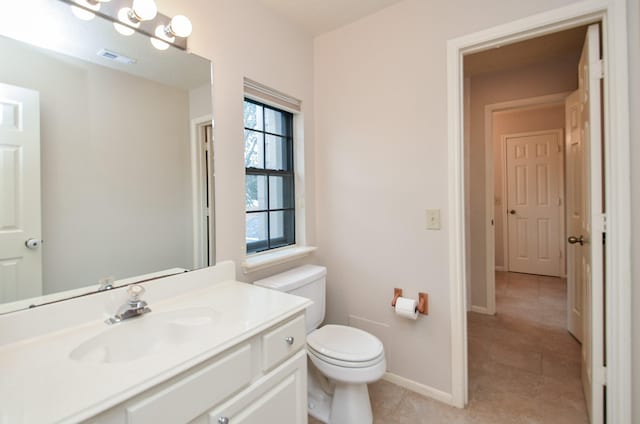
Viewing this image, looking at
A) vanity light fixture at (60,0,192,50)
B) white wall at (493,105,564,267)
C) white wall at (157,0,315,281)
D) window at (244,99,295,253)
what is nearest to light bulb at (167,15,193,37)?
vanity light fixture at (60,0,192,50)

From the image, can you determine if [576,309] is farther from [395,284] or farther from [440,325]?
[395,284]

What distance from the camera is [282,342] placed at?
1114mm

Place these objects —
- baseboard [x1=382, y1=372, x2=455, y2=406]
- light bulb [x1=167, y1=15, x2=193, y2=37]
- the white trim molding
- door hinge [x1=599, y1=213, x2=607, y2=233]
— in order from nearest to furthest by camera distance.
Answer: light bulb [x1=167, y1=15, x2=193, y2=37]
door hinge [x1=599, y1=213, x2=607, y2=233]
baseboard [x1=382, y1=372, x2=455, y2=406]
the white trim molding

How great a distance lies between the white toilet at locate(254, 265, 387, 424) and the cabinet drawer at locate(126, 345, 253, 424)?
2.06ft

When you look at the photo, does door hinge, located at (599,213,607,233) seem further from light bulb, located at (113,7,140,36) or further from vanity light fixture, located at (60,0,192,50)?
light bulb, located at (113,7,140,36)

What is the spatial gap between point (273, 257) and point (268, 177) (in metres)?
0.55

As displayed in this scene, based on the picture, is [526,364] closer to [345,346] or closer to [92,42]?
[345,346]

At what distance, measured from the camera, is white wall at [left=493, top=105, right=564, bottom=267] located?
4.18 meters

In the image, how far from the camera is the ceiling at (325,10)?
181cm

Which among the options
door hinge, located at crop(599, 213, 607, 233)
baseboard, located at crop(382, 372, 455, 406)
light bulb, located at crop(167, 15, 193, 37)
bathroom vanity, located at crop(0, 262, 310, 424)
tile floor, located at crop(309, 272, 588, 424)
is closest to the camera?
bathroom vanity, located at crop(0, 262, 310, 424)

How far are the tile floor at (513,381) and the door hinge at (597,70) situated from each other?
178 centimetres

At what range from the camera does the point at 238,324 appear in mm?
1021

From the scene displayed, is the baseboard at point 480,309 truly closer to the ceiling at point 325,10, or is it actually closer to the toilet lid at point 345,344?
the toilet lid at point 345,344

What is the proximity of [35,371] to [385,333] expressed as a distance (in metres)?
1.74
